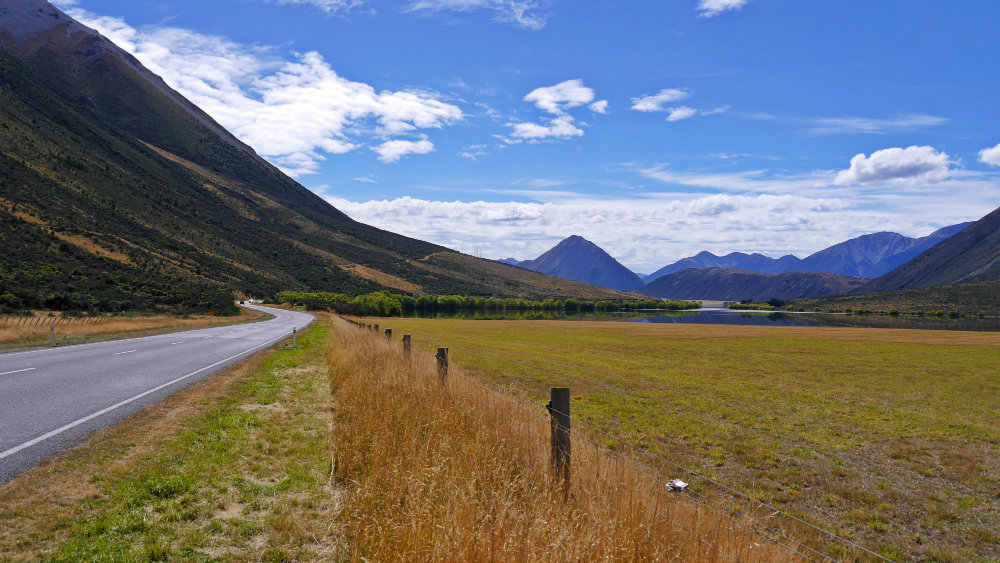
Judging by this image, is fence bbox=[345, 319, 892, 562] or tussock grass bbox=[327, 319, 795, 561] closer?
tussock grass bbox=[327, 319, 795, 561]

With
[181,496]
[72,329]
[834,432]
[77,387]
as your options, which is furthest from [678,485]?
[72,329]

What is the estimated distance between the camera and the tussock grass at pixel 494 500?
3.92 meters

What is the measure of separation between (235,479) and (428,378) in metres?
3.97

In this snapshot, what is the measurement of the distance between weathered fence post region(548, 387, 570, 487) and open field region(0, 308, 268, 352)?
2476 centimetres

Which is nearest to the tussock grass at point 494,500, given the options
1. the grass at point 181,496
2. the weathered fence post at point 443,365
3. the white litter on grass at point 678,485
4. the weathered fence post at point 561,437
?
the weathered fence post at point 561,437

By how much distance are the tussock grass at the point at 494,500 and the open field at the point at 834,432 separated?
13.4 feet

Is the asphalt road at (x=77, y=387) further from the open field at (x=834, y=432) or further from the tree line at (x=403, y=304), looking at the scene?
the tree line at (x=403, y=304)

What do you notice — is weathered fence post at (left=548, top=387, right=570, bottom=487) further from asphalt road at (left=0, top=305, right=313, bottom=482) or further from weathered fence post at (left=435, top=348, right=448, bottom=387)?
asphalt road at (left=0, top=305, right=313, bottom=482)

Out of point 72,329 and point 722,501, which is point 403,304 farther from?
point 722,501

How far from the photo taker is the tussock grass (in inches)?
154

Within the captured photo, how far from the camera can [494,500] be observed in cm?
468

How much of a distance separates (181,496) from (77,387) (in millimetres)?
8732

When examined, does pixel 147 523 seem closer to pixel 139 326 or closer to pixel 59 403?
pixel 59 403

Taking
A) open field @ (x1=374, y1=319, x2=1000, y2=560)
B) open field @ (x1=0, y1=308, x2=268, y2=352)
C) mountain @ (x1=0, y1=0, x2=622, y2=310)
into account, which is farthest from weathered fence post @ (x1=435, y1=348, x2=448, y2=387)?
mountain @ (x1=0, y1=0, x2=622, y2=310)
